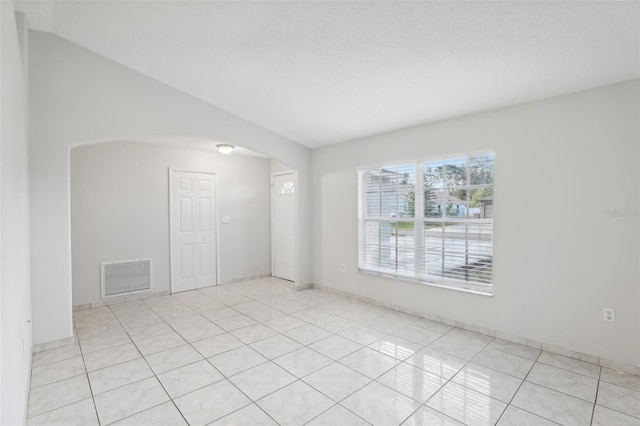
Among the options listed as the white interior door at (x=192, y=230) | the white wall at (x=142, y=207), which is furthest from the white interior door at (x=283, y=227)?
the white interior door at (x=192, y=230)

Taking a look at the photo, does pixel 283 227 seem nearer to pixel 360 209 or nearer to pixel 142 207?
pixel 360 209

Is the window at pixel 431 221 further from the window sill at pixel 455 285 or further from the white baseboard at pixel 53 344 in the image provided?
the white baseboard at pixel 53 344

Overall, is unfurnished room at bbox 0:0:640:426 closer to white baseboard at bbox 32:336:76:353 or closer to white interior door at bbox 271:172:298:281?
white baseboard at bbox 32:336:76:353

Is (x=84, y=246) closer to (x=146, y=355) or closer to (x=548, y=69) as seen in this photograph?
(x=146, y=355)

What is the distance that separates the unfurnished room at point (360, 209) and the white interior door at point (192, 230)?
582 mm

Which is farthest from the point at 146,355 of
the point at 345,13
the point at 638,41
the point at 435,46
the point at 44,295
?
the point at 638,41

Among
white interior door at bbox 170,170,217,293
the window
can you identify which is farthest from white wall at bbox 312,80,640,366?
white interior door at bbox 170,170,217,293

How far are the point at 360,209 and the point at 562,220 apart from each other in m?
2.51

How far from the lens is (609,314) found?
2734mm

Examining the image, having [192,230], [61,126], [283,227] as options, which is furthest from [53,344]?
[283,227]

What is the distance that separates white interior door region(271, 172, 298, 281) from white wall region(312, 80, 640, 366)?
118 inches

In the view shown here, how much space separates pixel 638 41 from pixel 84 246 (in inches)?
248

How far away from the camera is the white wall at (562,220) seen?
2654 mm

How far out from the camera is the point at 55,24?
9.53 feet
